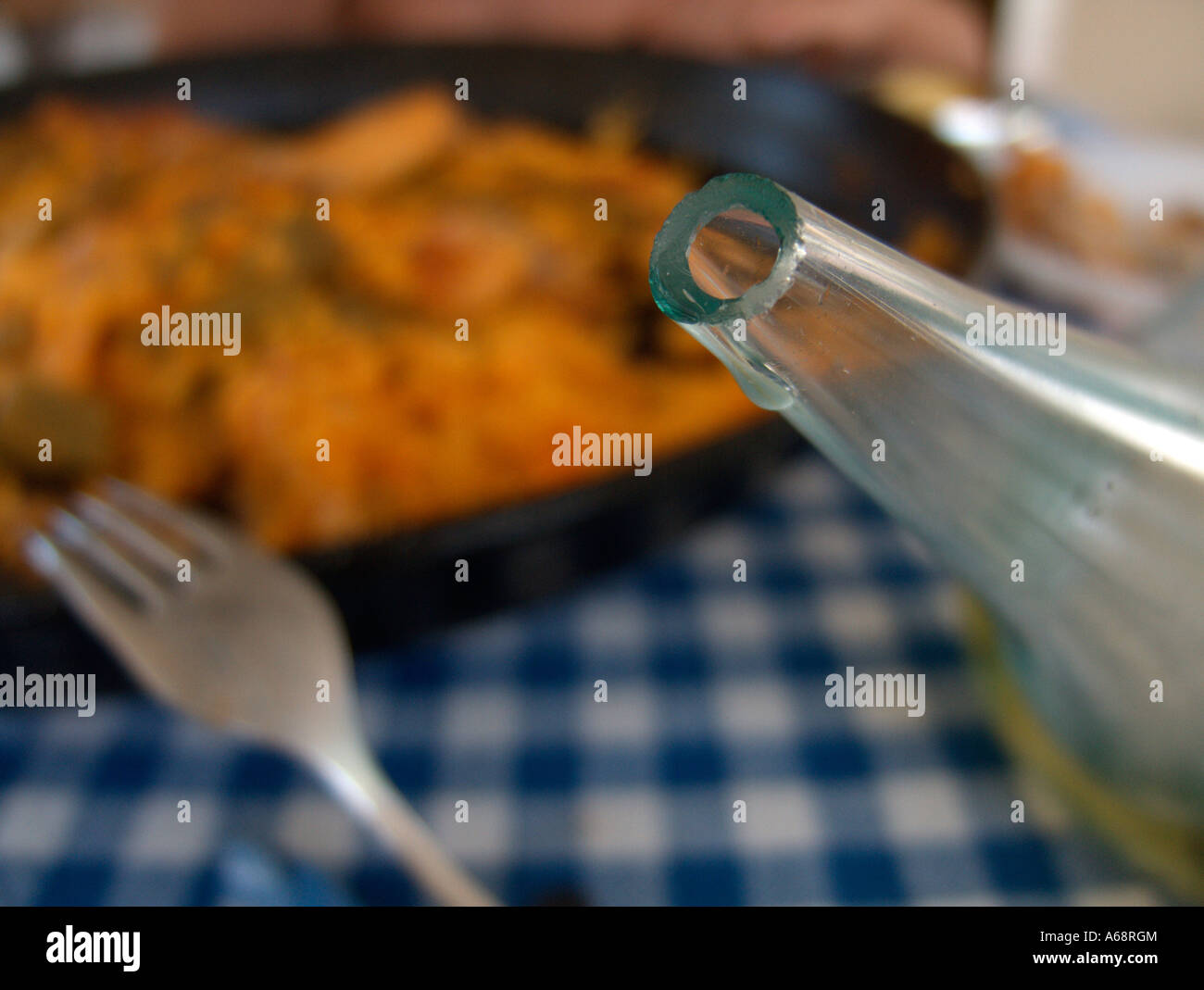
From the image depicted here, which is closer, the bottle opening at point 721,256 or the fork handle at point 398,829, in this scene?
the bottle opening at point 721,256

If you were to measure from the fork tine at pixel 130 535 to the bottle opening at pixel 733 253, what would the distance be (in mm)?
283

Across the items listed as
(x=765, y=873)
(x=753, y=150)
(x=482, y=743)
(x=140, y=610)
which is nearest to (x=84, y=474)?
(x=140, y=610)

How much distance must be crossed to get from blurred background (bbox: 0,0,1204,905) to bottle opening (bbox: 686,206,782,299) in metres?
0.20

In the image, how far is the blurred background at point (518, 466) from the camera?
0.35 m

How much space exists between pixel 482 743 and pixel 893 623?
181mm

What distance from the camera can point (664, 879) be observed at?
0.34m

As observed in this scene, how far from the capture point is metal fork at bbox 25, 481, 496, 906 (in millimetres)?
335

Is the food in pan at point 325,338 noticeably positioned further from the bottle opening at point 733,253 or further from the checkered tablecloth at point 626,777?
the bottle opening at point 733,253

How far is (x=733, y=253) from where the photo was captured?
162 millimetres

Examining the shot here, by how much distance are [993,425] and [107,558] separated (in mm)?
321

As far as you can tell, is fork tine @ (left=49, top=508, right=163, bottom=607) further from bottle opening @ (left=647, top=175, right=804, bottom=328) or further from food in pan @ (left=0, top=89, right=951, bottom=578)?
bottle opening @ (left=647, top=175, right=804, bottom=328)

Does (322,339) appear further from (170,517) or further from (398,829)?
(398,829)

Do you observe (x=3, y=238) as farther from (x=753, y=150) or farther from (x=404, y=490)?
(x=753, y=150)

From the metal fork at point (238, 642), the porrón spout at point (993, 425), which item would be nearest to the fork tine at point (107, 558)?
the metal fork at point (238, 642)
